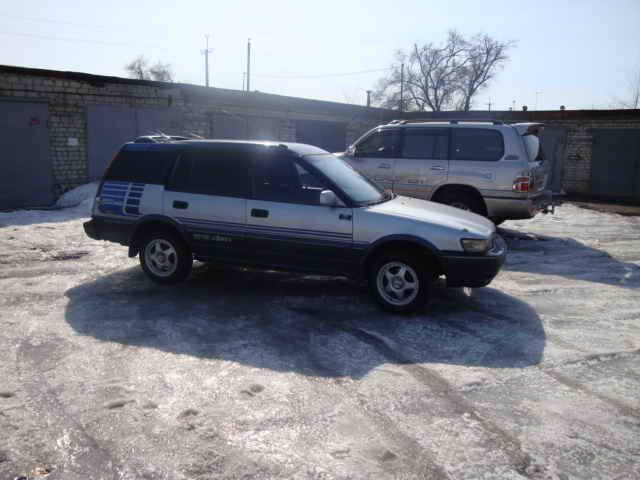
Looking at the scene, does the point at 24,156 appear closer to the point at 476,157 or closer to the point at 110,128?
the point at 110,128

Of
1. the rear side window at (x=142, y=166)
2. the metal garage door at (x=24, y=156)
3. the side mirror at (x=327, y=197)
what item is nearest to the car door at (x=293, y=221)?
the side mirror at (x=327, y=197)

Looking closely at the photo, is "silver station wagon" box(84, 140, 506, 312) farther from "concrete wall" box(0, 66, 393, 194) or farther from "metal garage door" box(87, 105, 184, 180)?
"metal garage door" box(87, 105, 184, 180)

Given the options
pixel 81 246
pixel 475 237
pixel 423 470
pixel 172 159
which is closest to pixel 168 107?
pixel 81 246

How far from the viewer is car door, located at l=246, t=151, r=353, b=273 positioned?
605 cm

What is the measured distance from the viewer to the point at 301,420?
370 centimetres

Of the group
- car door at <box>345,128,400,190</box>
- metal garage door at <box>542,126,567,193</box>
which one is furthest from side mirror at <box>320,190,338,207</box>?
metal garage door at <box>542,126,567,193</box>

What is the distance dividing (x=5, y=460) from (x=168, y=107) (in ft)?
47.7

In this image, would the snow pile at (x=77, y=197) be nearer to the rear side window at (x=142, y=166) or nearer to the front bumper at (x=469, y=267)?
the rear side window at (x=142, y=166)

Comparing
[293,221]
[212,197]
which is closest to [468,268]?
[293,221]

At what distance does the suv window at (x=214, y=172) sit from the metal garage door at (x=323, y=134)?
1434cm

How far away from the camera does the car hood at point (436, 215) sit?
5.88 metres

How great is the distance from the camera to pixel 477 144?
995cm

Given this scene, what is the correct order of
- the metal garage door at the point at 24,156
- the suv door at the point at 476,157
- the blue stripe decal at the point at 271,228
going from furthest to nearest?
the metal garage door at the point at 24,156, the suv door at the point at 476,157, the blue stripe decal at the point at 271,228

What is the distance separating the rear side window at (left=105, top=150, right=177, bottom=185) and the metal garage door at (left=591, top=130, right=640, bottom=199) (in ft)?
58.8
